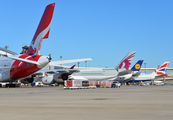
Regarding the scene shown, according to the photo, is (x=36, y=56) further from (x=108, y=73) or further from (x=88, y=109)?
(x=108, y=73)

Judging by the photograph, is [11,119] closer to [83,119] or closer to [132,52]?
[83,119]

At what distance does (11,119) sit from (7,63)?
122 feet

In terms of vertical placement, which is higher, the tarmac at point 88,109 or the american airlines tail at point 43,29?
the american airlines tail at point 43,29

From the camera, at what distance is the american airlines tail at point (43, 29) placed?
40.4m

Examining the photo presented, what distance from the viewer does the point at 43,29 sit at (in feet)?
133

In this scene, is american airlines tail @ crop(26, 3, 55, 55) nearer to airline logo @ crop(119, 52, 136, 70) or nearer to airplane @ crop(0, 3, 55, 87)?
airplane @ crop(0, 3, 55, 87)

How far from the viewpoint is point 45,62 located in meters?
39.7

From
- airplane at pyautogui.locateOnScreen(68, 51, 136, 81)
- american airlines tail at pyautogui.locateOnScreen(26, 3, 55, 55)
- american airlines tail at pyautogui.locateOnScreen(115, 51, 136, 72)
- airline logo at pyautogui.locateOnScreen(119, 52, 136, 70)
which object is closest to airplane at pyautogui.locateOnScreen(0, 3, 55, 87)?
american airlines tail at pyautogui.locateOnScreen(26, 3, 55, 55)

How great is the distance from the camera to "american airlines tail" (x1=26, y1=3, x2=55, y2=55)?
40375 mm

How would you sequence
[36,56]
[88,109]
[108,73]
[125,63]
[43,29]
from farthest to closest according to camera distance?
[125,63] → [108,73] → [43,29] → [36,56] → [88,109]

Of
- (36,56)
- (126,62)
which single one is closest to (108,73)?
(126,62)

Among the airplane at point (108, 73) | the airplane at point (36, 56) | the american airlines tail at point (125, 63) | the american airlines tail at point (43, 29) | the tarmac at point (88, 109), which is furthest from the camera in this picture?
the american airlines tail at point (125, 63)

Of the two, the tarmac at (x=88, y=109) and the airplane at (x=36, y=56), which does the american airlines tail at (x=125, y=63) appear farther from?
the tarmac at (x=88, y=109)

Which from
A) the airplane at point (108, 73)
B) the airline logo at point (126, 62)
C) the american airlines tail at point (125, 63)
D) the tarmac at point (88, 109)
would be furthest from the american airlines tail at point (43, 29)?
the airline logo at point (126, 62)
